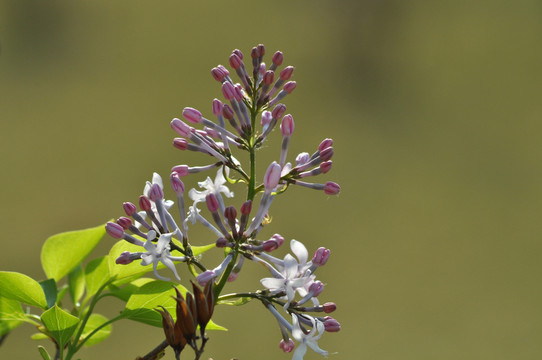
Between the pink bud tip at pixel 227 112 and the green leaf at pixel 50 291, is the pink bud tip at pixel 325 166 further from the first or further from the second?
the green leaf at pixel 50 291

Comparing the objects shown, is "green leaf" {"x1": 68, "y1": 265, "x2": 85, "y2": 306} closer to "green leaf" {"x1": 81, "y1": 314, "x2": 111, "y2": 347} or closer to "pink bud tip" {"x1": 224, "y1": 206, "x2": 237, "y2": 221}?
"green leaf" {"x1": 81, "y1": 314, "x2": 111, "y2": 347}

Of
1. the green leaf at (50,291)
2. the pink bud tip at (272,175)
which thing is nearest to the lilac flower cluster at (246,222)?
the pink bud tip at (272,175)

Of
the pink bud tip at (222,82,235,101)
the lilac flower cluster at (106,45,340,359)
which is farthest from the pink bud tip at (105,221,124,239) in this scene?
the pink bud tip at (222,82,235,101)

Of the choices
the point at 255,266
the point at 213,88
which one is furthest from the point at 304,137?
the point at 255,266

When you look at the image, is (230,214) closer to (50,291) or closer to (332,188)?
(332,188)

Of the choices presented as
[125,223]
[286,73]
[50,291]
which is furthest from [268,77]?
[50,291]
